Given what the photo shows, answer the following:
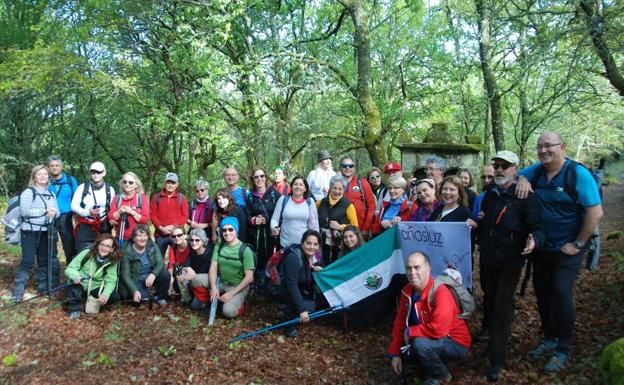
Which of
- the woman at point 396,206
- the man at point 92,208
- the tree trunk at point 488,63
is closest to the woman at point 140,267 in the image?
the man at point 92,208

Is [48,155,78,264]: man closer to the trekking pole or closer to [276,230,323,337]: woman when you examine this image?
the trekking pole

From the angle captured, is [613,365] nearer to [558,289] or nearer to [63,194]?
[558,289]

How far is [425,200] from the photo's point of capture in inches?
215

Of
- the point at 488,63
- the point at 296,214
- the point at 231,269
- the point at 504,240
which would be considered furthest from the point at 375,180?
the point at 488,63

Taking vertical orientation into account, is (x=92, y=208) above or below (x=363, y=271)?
above

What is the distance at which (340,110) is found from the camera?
21859 mm

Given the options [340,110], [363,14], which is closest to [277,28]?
[363,14]

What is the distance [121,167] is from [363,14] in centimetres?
1709

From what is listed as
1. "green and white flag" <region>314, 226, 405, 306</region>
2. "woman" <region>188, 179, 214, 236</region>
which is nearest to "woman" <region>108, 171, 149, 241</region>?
"woman" <region>188, 179, 214, 236</region>

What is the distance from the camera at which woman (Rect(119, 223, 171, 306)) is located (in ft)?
21.1

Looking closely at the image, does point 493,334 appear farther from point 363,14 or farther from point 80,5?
point 80,5

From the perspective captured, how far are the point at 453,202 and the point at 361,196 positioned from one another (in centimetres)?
199

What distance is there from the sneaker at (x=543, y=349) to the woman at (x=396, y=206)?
7.27 feet

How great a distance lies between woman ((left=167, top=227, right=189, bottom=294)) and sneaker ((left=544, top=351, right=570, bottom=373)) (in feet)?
17.2
